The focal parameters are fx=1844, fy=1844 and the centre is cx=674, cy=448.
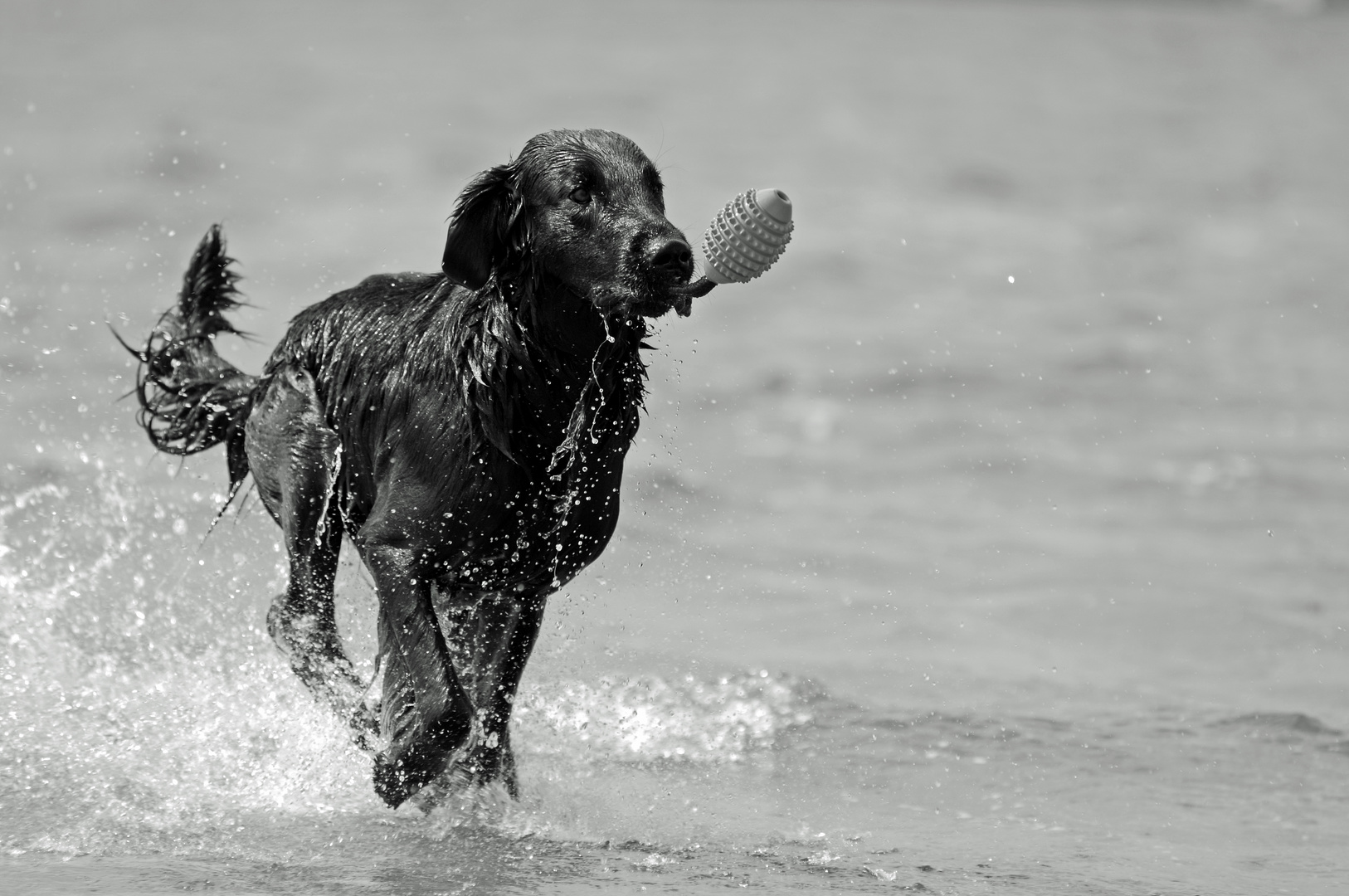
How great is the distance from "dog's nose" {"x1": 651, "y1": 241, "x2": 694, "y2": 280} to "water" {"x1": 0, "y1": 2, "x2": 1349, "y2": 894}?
115 cm

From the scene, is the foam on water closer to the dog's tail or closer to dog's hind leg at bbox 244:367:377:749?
dog's hind leg at bbox 244:367:377:749

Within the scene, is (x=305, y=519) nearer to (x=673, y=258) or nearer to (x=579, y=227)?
(x=579, y=227)

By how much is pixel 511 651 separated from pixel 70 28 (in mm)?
21336

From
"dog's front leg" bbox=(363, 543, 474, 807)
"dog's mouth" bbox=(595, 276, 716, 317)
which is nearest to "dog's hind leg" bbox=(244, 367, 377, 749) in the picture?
"dog's front leg" bbox=(363, 543, 474, 807)

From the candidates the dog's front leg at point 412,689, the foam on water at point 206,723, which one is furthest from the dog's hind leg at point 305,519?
the dog's front leg at point 412,689

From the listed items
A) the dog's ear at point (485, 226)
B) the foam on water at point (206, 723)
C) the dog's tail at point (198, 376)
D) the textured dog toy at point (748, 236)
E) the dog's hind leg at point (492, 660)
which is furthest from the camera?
the dog's tail at point (198, 376)

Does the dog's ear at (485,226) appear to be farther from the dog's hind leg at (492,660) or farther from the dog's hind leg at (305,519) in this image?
the dog's hind leg at (492,660)

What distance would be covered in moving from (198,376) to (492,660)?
5.18ft

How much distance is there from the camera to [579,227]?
16.1 feet

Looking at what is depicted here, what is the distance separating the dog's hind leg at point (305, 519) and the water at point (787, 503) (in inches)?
10.3

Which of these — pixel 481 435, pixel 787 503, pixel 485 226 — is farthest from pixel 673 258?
pixel 787 503

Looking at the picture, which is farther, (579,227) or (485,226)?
(485,226)

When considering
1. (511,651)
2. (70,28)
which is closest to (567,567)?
(511,651)

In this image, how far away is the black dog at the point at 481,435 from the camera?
497 centimetres
